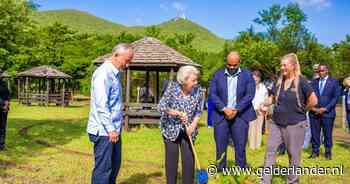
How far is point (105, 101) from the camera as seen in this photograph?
184 inches

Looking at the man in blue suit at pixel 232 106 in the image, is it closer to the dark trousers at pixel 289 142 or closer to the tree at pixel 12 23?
the dark trousers at pixel 289 142

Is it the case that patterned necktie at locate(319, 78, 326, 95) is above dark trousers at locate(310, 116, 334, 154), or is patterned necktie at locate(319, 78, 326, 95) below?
above

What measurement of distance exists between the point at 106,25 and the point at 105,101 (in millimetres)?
105715

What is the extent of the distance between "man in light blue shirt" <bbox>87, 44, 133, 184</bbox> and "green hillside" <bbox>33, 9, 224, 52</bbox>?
90.0 meters

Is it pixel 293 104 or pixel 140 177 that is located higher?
pixel 293 104

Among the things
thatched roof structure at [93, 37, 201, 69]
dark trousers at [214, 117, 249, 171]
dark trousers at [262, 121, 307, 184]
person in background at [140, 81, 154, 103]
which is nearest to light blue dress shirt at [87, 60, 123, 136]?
dark trousers at [214, 117, 249, 171]

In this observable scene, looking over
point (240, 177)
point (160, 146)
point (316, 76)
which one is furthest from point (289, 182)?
point (160, 146)

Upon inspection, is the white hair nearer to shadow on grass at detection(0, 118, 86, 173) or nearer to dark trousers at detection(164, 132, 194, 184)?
dark trousers at detection(164, 132, 194, 184)

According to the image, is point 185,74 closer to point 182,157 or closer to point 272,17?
point 182,157

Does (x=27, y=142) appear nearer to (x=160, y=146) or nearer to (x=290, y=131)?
(x=160, y=146)

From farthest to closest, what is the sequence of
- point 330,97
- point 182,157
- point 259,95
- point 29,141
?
point 29,141 → point 259,95 → point 330,97 → point 182,157

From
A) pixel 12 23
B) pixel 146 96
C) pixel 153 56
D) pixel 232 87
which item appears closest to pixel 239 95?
pixel 232 87

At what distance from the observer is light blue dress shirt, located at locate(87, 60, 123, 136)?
4.68 m

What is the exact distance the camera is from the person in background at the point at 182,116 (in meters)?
5.09
